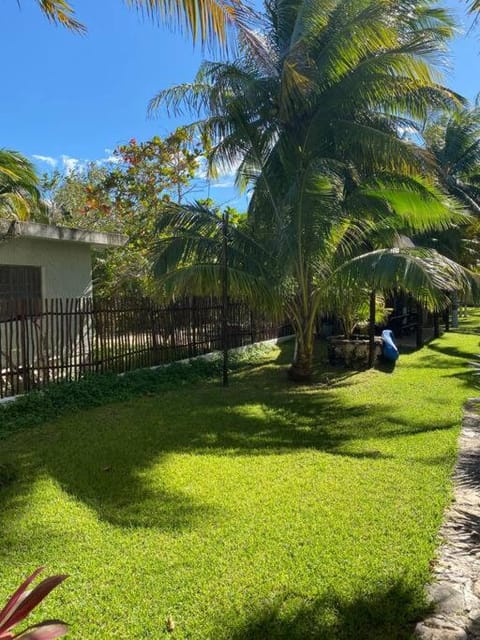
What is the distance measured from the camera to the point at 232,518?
4.06m

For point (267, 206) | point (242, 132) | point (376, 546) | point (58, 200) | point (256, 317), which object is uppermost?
point (58, 200)

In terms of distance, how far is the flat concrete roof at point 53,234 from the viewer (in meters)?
8.78

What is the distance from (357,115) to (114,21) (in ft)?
21.6

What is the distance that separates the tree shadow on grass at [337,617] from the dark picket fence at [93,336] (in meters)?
5.95

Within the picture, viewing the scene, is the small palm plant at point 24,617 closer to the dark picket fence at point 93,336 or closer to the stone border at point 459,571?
the stone border at point 459,571

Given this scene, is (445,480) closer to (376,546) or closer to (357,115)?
(376,546)

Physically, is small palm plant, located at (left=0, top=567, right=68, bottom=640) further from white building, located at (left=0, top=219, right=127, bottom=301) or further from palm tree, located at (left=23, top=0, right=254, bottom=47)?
white building, located at (left=0, top=219, right=127, bottom=301)

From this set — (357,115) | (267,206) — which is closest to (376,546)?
(267,206)

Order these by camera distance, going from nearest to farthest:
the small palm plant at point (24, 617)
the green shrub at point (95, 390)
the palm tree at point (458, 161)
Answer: the small palm plant at point (24, 617) → the green shrub at point (95, 390) → the palm tree at point (458, 161)

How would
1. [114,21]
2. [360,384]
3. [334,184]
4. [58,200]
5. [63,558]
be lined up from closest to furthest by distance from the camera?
[63,558] < [114,21] < [334,184] < [360,384] < [58,200]

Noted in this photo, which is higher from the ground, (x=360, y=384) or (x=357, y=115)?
(x=357, y=115)

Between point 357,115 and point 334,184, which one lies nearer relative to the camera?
point 334,184

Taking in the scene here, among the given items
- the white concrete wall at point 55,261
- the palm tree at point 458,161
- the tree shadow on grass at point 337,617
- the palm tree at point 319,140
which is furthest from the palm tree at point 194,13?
the palm tree at point 458,161

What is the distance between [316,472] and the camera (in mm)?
5102
